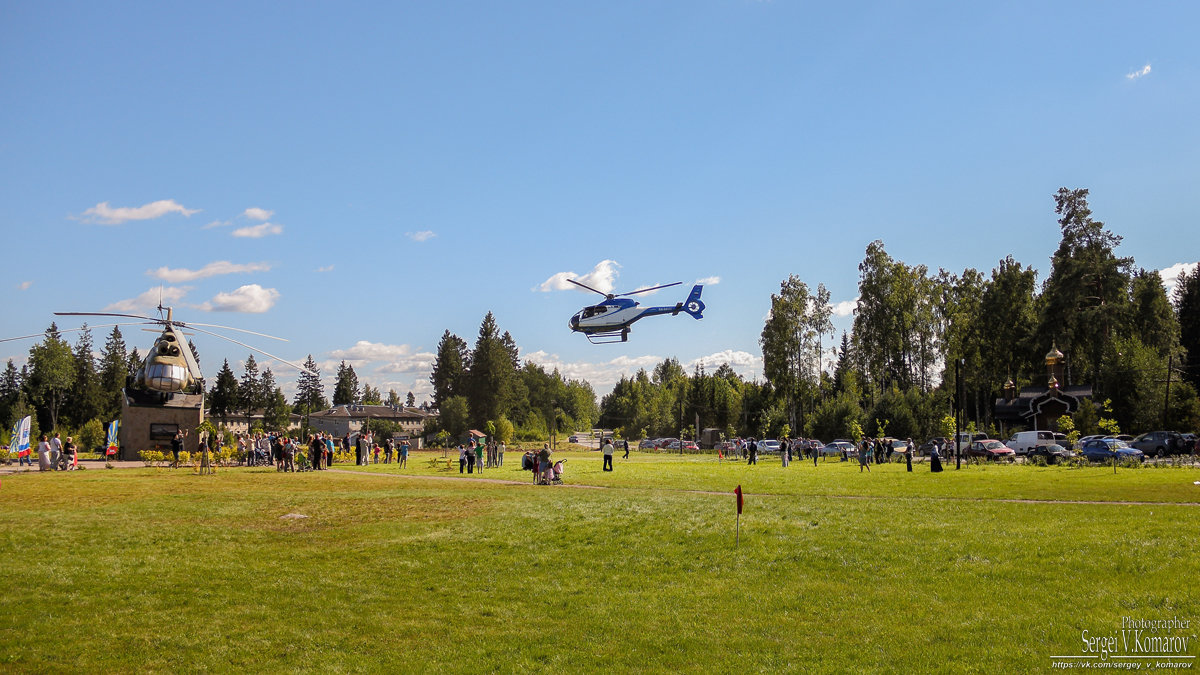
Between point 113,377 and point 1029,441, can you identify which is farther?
point 113,377

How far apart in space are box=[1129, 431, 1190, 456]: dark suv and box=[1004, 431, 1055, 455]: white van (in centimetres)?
471

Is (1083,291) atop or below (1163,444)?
atop

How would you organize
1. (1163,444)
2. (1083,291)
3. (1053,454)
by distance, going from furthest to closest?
1. (1083,291)
2. (1163,444)
3. (1053,454)

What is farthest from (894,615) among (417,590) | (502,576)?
(417,590)

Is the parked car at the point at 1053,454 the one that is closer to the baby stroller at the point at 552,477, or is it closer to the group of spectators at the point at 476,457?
the baby stroller at the point at 552,477

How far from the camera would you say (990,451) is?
1831 inches

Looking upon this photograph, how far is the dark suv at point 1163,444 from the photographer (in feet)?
148

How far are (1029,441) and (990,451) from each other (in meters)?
3.91

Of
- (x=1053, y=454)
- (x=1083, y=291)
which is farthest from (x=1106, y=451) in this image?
(x=1083, y=291)

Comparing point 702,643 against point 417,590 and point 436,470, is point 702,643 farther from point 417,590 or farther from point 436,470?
point 436,470

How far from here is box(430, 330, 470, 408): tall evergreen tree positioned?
451 ft

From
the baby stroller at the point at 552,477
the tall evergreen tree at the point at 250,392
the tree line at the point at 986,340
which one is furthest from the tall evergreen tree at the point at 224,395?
the baby stroller at the point at 552,477

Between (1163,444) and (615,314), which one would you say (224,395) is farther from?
(1163,444)

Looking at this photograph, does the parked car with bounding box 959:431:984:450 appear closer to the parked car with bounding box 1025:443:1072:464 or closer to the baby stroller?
the parked car with bounding box 1025:443:1072:464
